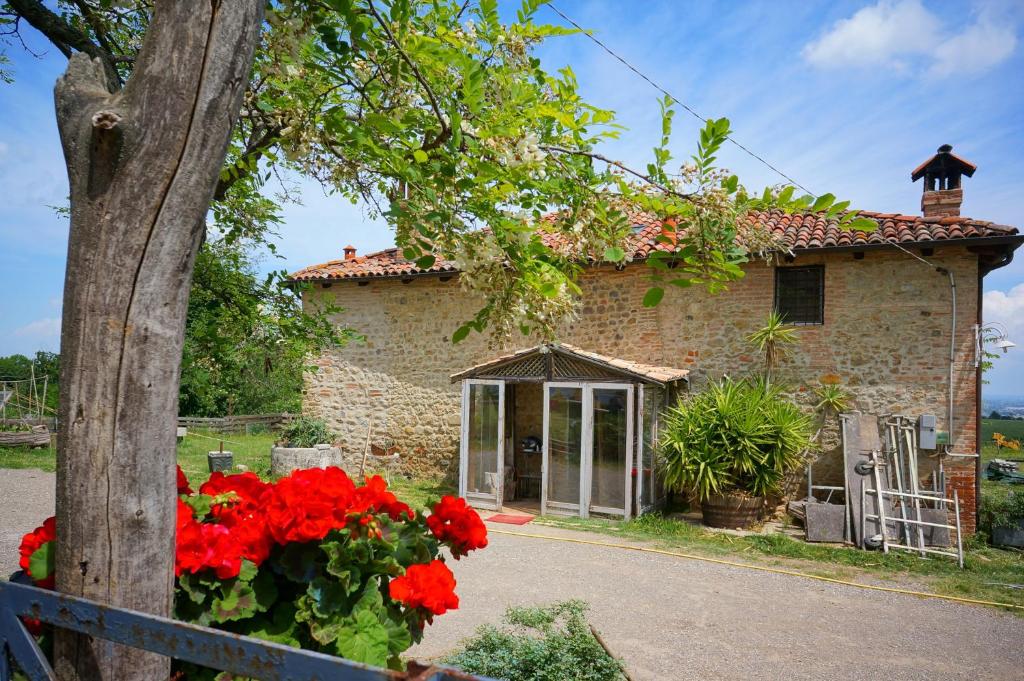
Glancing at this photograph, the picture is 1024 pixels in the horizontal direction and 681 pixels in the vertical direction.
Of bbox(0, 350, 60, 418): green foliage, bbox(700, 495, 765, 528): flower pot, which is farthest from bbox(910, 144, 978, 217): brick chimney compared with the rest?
bbox(0, 350, 60, 418): green foliage

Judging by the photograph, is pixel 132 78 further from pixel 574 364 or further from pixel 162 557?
pixel 574 364

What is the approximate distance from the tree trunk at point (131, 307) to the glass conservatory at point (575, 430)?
778cm

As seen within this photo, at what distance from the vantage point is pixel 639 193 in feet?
8.75

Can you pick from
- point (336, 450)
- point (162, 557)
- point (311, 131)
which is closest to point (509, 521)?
point (336, 450)

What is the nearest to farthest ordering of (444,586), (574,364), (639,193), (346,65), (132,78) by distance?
(132,78) → (444,586) → (639,193) → (346,65) → (574,364)

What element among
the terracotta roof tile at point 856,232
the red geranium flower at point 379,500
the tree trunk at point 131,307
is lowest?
the red geranium flower at point 379,500

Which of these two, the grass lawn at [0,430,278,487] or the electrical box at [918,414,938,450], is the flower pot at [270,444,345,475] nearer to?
the grass lawn at [0,430,278,487]

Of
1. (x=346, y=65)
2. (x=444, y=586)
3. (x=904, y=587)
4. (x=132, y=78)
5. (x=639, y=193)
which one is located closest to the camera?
(x=132, y=78)

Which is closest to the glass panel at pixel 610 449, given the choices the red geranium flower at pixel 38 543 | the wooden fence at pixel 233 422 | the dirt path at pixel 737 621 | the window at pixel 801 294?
the dirt path at pixel 737 621

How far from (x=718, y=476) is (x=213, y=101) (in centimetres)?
862

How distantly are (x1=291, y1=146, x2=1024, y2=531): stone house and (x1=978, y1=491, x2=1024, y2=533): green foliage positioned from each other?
0.94 ft

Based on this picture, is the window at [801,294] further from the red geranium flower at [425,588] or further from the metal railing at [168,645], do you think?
the metal railing at [168,645]

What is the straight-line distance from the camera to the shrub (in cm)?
186

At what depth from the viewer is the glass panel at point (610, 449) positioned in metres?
9.69
